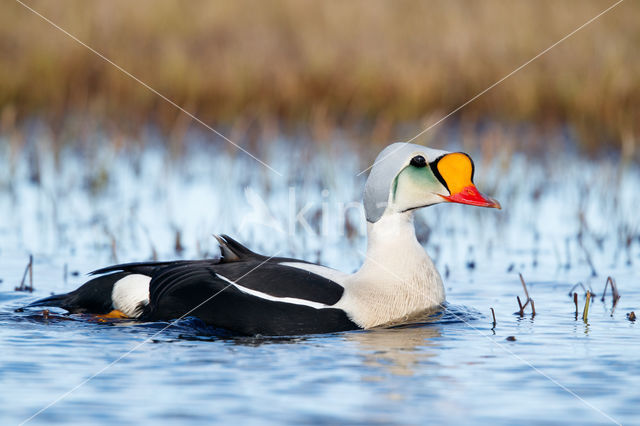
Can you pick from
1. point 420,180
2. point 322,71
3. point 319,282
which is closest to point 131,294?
point 319,282

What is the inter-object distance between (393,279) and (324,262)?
2024 mm

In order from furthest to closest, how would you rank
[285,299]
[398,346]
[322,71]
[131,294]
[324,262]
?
[322,71], [324,262], [131,294], [285,299], [398,346]

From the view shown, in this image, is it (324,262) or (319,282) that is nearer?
(319,282)

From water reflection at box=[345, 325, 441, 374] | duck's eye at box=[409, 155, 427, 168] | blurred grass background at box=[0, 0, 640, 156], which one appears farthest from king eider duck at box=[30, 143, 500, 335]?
blurred grass background at box=[0, 0, 640, 156]

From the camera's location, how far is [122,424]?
14.9 ft

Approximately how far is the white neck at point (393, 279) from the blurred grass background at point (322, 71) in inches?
260

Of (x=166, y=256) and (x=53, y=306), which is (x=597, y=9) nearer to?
(x=166, y=256)

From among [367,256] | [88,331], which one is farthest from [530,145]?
[88,331]

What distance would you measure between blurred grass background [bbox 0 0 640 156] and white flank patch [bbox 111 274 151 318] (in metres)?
6.30

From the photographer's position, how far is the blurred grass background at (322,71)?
549 inches

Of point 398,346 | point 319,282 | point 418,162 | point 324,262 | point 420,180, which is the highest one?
point 418,162

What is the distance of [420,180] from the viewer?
257 inches

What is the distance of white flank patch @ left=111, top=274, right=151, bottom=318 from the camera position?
21.7 feet

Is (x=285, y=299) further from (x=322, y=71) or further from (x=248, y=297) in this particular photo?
(x=322, y=71)
